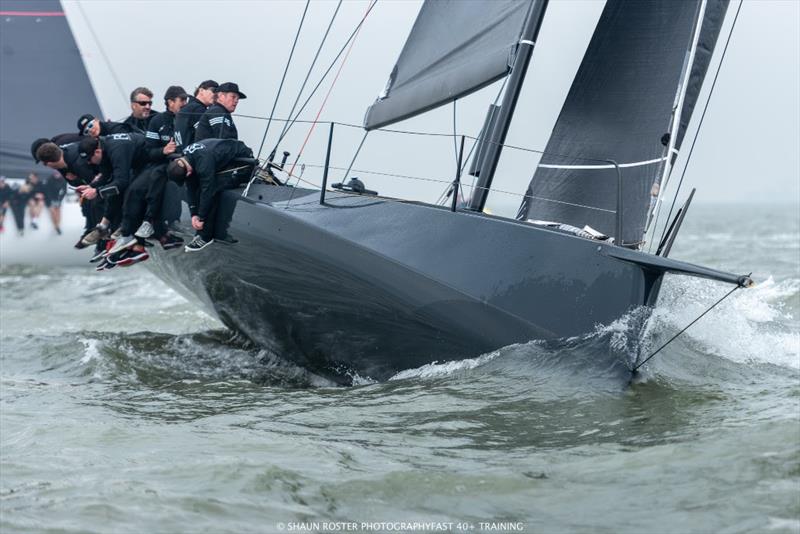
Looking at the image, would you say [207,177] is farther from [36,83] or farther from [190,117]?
[36,83]

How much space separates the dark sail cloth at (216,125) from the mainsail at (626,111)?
75.3 inches

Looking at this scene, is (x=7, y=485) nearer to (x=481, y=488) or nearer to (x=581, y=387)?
(x=481, y=488)

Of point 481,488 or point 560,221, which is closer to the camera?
point 481,488

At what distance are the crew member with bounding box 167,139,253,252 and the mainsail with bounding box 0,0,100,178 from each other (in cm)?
1424

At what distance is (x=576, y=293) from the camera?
195 inches

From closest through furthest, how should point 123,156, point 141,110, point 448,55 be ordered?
1. point 448,55
2. point 123,156
3. point 141,110

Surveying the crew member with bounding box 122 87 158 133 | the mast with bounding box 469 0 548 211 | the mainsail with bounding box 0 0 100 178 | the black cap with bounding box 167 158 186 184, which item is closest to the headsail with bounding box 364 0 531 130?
the mast with bounding box 469 0 548 211

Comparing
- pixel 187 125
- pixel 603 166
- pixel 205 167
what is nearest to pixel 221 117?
pixel 187 125

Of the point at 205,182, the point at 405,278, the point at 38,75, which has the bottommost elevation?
the point at 405,278

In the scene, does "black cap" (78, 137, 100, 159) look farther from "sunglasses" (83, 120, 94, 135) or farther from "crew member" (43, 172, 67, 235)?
"crew member" (43, 172, 67, 235)

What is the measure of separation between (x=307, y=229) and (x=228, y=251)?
2.99 ft

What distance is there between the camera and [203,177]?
6383 mm

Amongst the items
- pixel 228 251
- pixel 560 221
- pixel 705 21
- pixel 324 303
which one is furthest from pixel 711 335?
pixel 228 251

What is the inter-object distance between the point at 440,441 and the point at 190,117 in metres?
3.67
